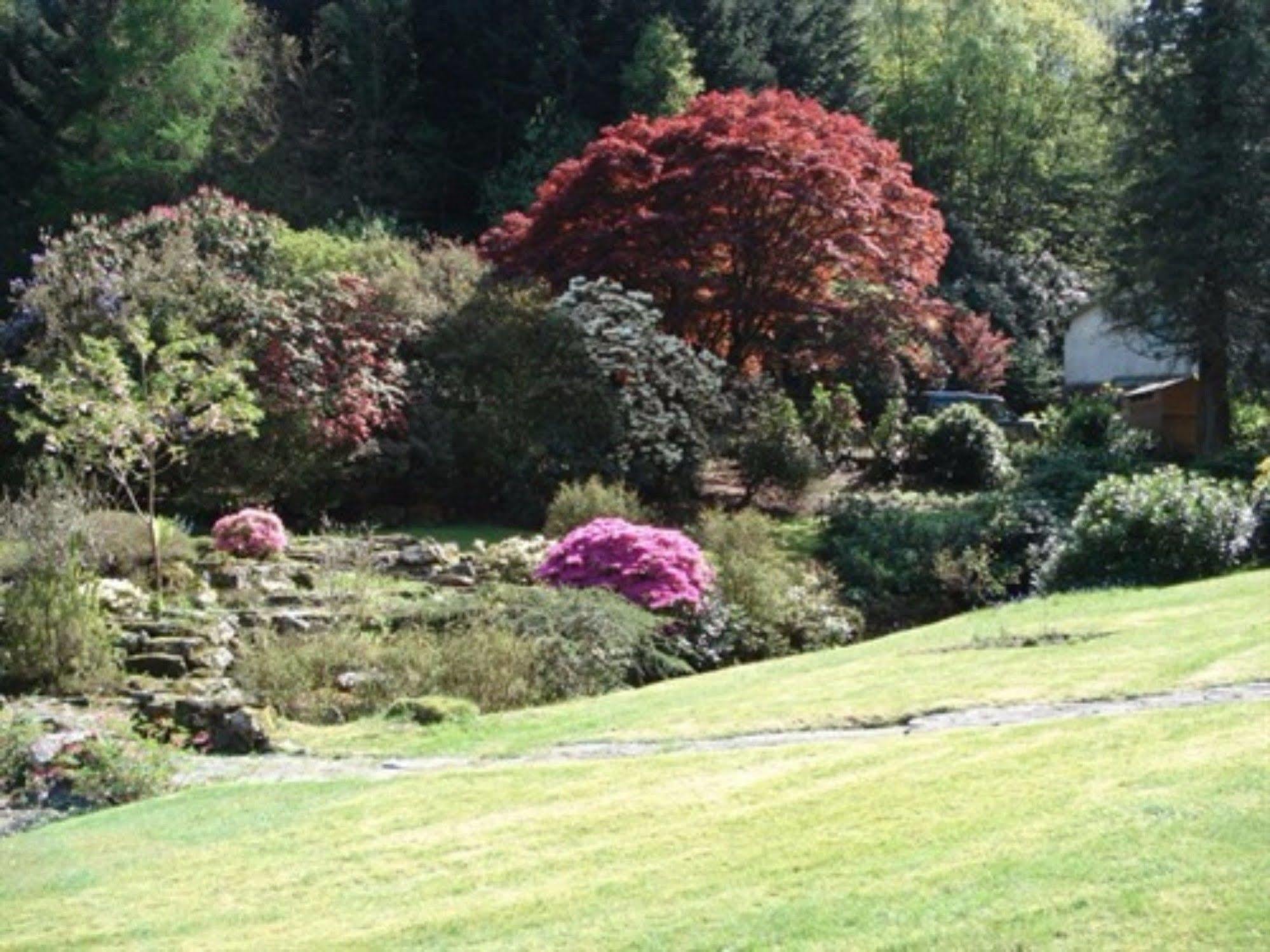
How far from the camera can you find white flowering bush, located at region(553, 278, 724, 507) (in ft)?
81.2

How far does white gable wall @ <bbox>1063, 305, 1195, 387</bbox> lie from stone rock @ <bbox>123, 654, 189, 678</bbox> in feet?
99.0

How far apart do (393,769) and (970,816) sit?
16.6 ft

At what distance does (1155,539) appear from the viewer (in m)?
18.7

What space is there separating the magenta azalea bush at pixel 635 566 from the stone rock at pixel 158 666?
4303 millimetres

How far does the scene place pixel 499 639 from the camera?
49.6 ft

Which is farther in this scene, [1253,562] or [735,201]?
[735,201]

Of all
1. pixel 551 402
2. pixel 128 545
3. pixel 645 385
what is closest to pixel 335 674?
pixel 128 545

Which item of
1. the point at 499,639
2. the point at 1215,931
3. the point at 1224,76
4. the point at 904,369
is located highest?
the point at 1224,76

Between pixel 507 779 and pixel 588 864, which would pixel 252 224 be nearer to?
pixel 507 779

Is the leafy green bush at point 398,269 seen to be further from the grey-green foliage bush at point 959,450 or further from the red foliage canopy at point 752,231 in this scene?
the grey-green foliage bush at point 959,450

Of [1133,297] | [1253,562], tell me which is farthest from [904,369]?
[1253,562]

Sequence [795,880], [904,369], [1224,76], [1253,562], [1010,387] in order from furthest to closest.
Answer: [1010,387] < [904,369] < [1224,76] < [1253,562] < [795,880]

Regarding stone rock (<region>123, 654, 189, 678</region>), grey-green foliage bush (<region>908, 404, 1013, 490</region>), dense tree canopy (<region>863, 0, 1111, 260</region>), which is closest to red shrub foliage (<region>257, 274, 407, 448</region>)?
stone rock (<region>123, 654, 189, 678</region>)

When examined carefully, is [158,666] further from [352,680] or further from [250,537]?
[250,537]
